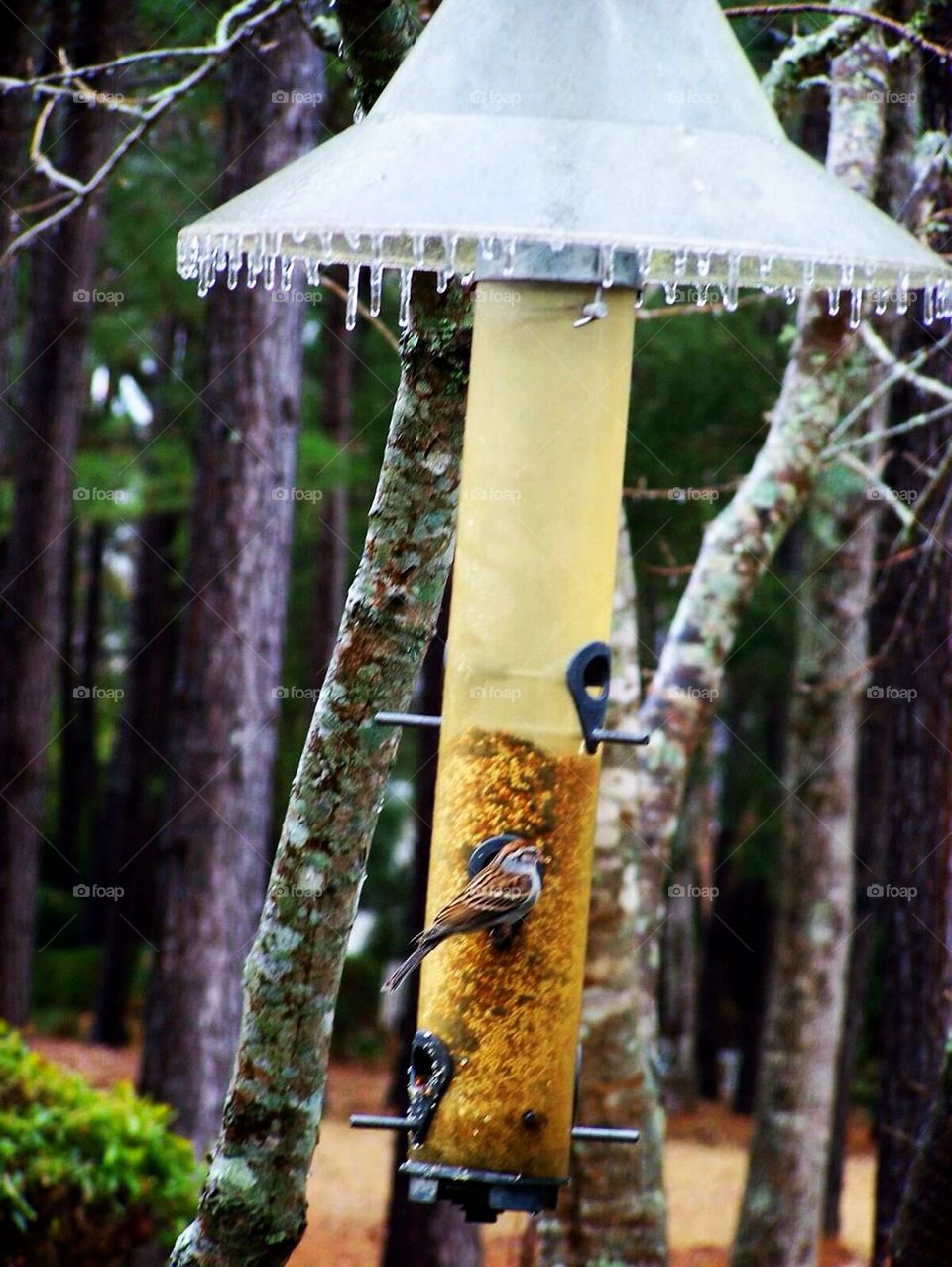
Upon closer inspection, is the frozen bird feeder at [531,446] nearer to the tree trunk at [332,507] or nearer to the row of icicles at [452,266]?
the row of icicles at [452,266]

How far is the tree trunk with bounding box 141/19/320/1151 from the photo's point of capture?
9047mm

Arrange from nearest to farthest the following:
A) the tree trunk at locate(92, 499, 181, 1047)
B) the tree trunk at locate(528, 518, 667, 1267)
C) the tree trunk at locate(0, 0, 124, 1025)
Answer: the tree trunk at locate(528, 518, 667, 1267), the tree trunk at locate(0, 0, 124, 1025), the tree trunk at locate(92, 499, 181, 1047)

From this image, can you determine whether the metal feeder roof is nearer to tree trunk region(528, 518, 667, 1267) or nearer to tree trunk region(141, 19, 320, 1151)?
tree trunk region(528, 518, 667, 1267)

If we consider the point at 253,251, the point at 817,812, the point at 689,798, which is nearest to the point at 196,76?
the point at 253,251

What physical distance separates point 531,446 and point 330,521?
447 inches

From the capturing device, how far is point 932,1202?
4215 mm

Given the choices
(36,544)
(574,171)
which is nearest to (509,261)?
(574,171)

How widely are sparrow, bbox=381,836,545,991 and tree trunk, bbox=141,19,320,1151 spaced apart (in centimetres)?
620

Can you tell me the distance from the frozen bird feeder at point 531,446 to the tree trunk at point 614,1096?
2308mm

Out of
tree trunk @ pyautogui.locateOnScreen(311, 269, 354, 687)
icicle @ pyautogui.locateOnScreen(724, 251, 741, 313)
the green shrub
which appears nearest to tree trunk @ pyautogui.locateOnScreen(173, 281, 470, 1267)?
icicle @ pyautogui.locateOnScreen(724, 251, 741, 313)

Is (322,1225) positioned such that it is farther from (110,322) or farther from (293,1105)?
(293,1105)

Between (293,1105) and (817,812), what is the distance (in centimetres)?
784

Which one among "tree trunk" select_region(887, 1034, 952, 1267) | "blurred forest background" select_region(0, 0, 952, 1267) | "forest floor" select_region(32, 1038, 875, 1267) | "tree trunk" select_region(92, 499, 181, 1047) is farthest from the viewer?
"tree trunk" select_region(92, 499, 181, 1047)

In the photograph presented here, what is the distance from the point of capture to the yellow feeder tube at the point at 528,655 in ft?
9.86
